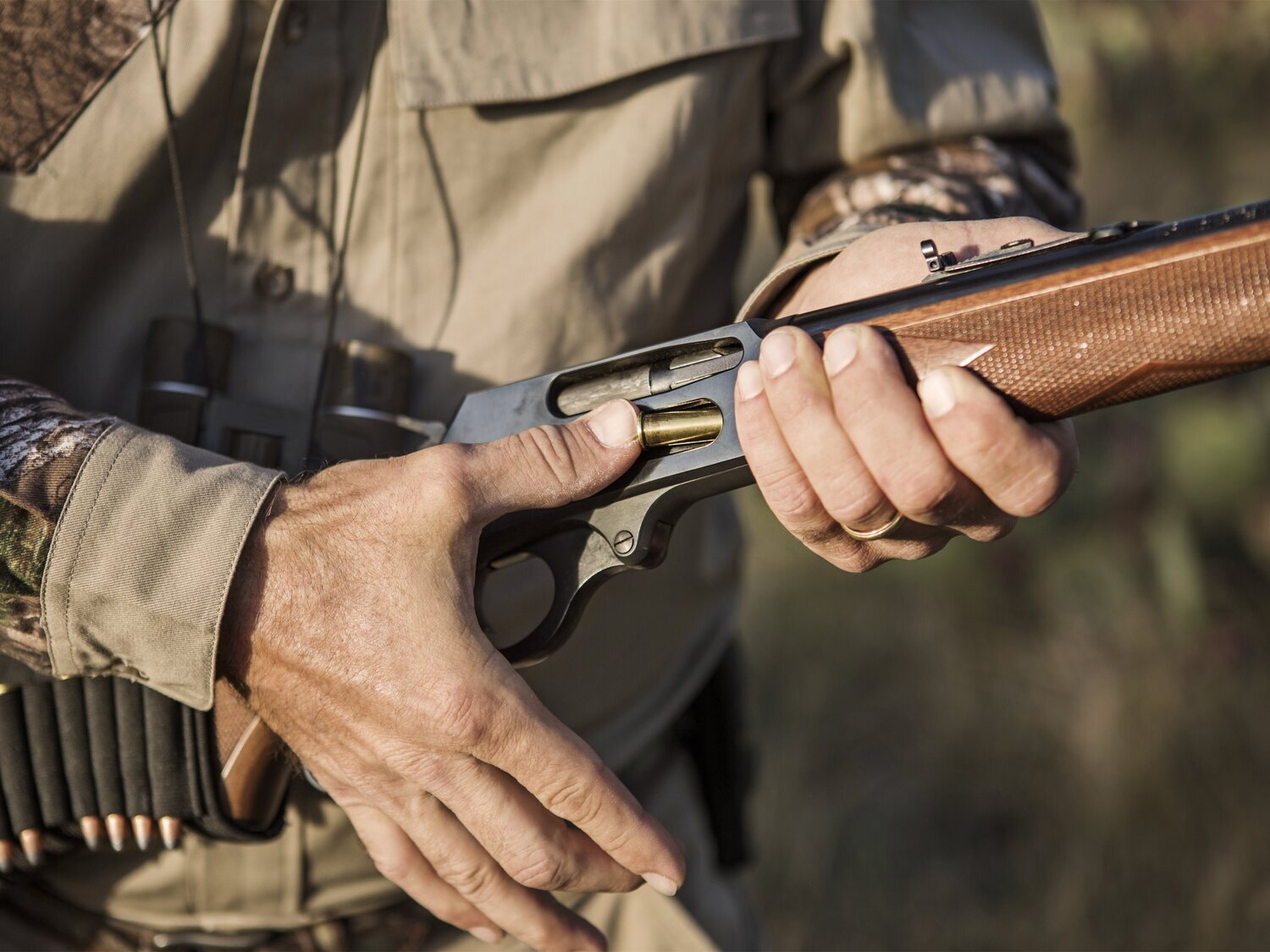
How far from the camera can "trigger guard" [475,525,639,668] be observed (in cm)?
168

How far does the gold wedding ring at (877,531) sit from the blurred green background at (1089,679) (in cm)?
283

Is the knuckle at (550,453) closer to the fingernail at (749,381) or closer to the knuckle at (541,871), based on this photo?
the fingernail at (749,381)

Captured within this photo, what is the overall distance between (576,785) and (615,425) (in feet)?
1.62

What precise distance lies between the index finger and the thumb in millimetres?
256

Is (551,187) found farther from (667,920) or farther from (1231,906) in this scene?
(1231,906)

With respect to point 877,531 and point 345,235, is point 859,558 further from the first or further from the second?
point 345,235

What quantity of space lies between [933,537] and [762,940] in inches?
53.9

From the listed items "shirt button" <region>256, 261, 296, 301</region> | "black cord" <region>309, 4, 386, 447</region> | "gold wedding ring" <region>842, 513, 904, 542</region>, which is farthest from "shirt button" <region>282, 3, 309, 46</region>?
"gold wedding ring" <region>842, 513, 904, 542</region>

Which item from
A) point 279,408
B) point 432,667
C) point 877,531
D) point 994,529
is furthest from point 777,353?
point 279,408

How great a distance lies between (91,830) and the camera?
1.72m

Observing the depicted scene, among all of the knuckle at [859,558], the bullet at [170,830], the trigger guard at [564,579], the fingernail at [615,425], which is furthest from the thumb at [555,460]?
the bullet at [170,830]

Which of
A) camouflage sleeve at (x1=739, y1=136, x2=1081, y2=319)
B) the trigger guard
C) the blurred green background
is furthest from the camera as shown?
the blurred green background

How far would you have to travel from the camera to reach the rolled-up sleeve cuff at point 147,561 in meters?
1.43

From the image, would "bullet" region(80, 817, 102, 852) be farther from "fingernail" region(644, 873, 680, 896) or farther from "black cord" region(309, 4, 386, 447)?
"fingernail" region(644, 873, 680, 896)
